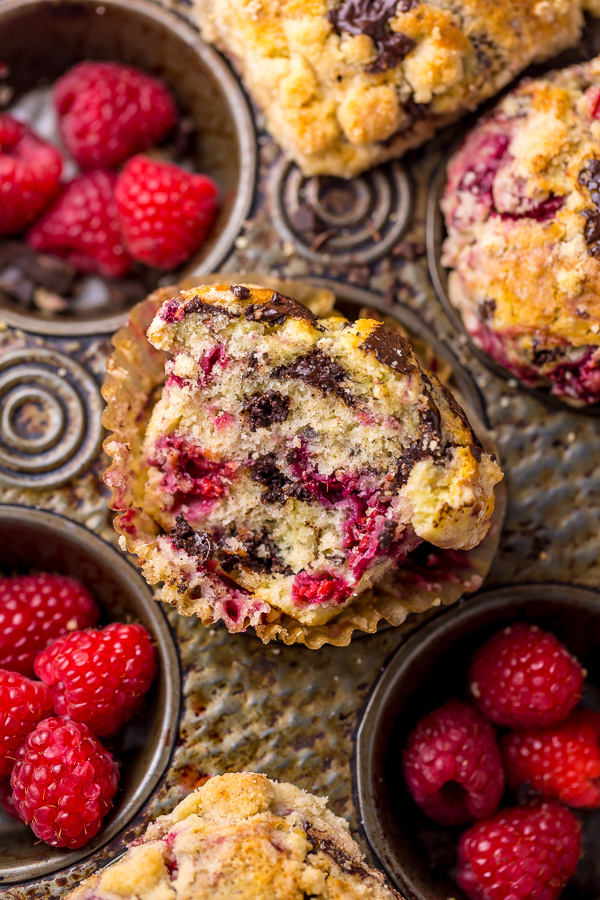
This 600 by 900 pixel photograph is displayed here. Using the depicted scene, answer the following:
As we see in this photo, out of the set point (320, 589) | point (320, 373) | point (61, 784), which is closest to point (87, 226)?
point (320, 373)

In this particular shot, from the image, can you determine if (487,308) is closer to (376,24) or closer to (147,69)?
(376,24)

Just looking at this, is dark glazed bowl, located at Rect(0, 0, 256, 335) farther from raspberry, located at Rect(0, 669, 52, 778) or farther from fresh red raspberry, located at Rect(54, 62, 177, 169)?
raspberry, located at Rect(0, 669, 52, 778)

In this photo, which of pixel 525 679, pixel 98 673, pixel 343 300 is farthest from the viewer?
pixel 343 300

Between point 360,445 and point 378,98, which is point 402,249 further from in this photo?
point 360,445

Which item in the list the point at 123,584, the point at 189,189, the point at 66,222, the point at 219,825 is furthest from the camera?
the point at 66,222

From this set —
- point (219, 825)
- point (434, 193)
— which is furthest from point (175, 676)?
point (434, 193)

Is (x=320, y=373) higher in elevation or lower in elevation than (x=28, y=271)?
higher

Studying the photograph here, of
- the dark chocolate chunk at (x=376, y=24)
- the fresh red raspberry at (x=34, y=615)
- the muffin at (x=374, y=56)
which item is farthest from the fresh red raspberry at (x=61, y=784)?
the dark chocolate chunk at (x=376, y=24)

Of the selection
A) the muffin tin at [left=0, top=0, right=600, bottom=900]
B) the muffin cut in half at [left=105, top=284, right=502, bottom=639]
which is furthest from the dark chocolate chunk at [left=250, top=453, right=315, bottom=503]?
the muffin tin at [left=0, top=0, right=600, bottom=900]
